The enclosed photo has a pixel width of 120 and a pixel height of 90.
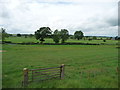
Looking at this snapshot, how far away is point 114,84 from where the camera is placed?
24.5ft

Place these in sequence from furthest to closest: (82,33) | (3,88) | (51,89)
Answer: (82,33) → (3,88) → (51,89)

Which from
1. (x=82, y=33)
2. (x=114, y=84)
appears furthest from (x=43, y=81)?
(x=82, y=33)

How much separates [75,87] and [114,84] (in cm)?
286

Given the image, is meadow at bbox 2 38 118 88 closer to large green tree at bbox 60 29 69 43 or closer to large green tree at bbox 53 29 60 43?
large green tree at bbox 53 29 60 43

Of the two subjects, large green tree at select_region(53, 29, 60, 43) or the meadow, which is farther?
large green tree at select_region(53, 29, 60, 43)

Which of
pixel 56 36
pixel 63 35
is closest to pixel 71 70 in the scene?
pixel 56 36

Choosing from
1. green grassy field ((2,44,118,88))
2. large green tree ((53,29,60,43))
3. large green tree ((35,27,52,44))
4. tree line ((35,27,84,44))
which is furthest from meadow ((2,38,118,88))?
large green tree ((35,27,52,44))

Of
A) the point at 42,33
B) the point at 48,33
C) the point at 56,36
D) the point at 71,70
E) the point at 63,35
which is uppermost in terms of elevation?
the point at 48,33

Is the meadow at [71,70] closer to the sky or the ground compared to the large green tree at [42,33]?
closer to the ground

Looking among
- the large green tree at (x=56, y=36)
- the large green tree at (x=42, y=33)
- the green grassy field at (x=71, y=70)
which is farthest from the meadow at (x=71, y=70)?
the large green tree at (x=42, y=33)

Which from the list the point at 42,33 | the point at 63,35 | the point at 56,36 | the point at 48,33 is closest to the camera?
the point at 56,36

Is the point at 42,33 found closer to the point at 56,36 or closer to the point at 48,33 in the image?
the point at 48,33

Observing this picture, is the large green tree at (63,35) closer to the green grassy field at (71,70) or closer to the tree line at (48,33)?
the tree line at (48,33)

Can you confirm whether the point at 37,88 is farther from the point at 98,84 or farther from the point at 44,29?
the point at 44,29
